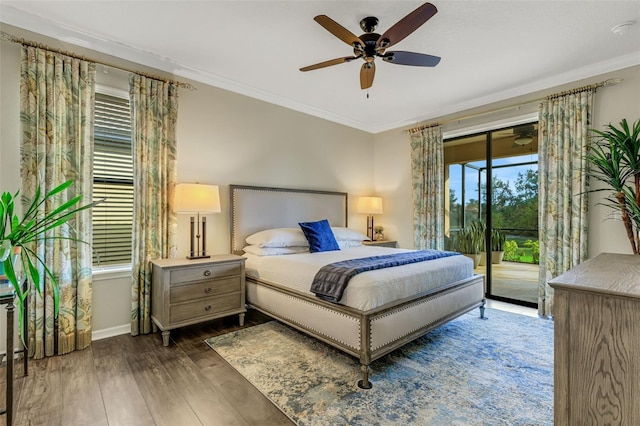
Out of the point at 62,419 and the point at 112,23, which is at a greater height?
the point at 112,23

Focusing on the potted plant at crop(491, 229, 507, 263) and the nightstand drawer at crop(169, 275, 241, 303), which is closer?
the nightstand drawer at crop(169, 275, 241, 303)

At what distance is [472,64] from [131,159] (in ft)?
12.4

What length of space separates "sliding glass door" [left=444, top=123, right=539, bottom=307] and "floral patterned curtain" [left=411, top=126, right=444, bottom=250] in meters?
0.31

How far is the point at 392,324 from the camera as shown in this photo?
230cm

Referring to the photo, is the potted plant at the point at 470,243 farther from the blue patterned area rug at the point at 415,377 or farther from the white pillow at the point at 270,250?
the white pillow at the point at 270,250

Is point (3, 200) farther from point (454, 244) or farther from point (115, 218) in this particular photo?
point (454, 244)

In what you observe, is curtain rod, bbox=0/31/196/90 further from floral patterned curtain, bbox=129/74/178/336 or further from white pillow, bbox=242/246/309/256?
white pillow, bbox=242/246/309/256

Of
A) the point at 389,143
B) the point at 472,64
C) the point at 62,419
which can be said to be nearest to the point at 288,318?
the point at 62,419

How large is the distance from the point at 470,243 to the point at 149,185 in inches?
173

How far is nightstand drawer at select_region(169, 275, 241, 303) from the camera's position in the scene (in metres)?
2.78

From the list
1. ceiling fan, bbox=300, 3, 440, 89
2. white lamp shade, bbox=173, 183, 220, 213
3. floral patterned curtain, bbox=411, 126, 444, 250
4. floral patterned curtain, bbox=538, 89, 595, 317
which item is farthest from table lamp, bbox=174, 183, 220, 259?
floral patterned curtain, bbox=538, 89, 595, 317

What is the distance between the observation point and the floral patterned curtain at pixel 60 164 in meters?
2.46

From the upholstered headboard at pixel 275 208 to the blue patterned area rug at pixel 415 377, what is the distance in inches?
50.0

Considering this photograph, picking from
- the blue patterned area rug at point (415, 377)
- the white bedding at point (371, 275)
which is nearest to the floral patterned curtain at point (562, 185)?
the blue patterned area rug at point (415, 377)
